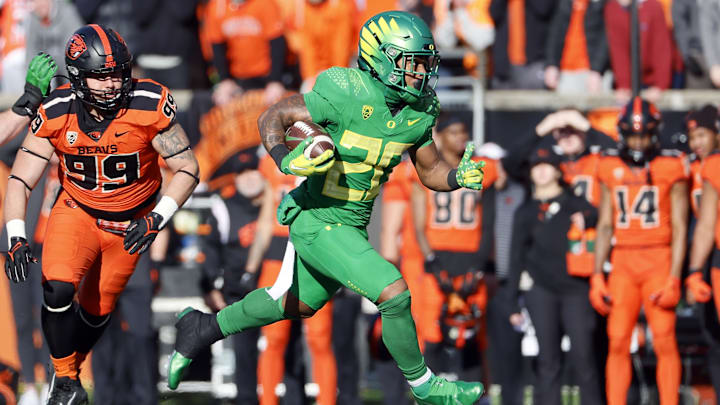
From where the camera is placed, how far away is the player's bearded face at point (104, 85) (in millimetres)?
7551

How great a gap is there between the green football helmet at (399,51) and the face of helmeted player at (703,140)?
3366 millimetres

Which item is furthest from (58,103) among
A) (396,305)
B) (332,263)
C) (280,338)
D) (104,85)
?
(280,338)

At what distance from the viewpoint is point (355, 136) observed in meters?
7.36

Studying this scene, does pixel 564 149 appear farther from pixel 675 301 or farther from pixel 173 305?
pixel 173 305

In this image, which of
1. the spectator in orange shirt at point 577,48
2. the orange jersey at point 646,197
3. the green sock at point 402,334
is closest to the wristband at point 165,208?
the green sock at point 402,334

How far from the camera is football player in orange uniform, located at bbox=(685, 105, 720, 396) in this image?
9.59 m

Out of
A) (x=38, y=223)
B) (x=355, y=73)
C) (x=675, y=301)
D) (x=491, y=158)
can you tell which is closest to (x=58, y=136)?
(x=355, y=73)

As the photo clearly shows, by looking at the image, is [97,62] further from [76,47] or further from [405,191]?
[405,191]

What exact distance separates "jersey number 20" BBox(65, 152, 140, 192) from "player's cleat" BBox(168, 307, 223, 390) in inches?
36.3

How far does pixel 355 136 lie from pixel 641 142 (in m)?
3.14

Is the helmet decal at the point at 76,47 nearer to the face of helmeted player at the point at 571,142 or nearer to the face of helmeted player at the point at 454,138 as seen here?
the face of helmeted player at the point at 454,138

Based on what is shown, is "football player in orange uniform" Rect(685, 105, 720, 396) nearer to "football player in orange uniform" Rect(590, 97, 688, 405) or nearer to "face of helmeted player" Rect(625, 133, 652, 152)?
"football player in orange uniform" Rect(590, 97, 688, 405)

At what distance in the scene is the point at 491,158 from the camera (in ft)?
34.3

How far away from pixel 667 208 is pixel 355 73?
10.9 feet
